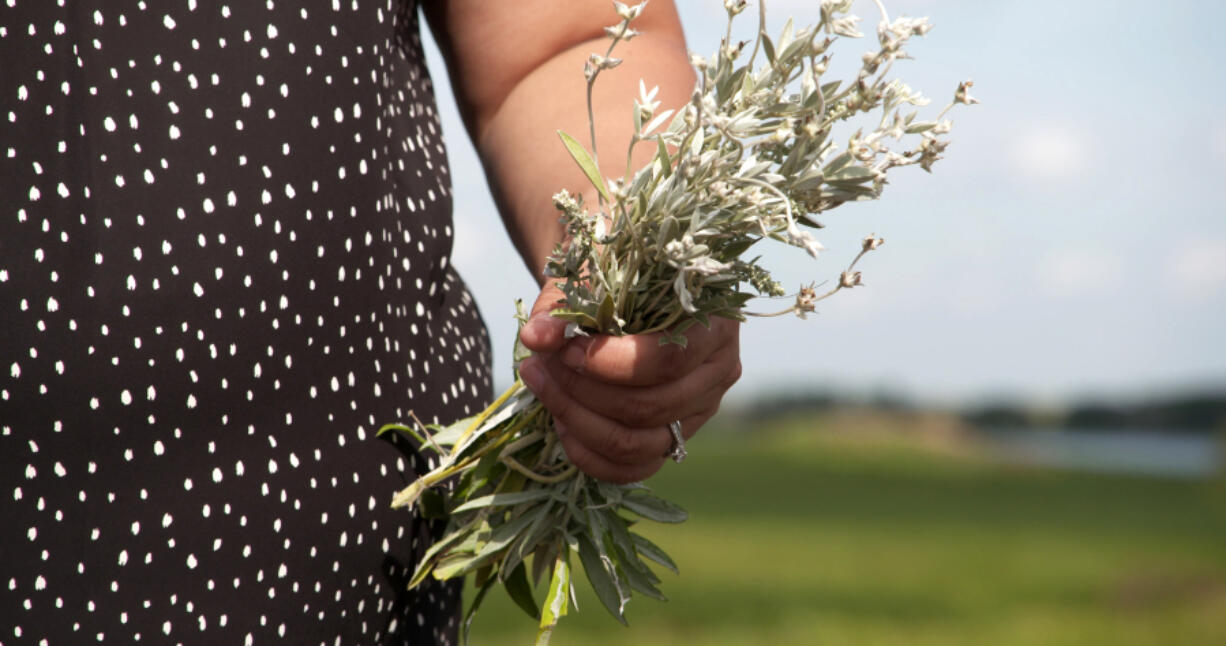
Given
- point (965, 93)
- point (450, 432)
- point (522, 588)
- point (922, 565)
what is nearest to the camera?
point (965, 93)

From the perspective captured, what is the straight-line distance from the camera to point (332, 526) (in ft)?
3.17

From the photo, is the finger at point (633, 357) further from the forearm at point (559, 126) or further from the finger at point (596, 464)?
the forearm at point (559, 126)

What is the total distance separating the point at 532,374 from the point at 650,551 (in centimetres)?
32

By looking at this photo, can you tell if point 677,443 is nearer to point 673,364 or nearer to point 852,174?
point 673,364

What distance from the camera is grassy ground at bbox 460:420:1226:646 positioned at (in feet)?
21.2

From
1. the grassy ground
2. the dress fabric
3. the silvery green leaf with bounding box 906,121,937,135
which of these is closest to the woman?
the dress fabric

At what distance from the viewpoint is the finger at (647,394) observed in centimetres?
91

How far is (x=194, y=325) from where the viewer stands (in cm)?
89

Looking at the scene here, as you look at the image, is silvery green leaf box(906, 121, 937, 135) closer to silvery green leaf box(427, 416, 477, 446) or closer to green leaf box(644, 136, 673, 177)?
green leaf box(644, 136, 673, 177)

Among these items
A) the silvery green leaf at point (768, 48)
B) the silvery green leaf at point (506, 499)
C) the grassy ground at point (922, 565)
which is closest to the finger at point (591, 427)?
the silvery green leaf at point (506, 499)

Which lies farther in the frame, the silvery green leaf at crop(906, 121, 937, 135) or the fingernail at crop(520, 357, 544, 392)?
the fingernail at crop(520, 357, 544, 392)

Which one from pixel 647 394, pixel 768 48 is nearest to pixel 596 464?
pixel 647 394

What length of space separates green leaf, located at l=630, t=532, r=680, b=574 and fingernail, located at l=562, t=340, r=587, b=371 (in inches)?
12.0

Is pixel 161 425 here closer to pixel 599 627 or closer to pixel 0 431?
pixel 0 431
